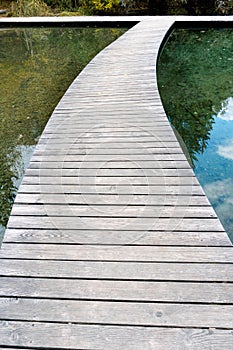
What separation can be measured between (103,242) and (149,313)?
1.36 feet

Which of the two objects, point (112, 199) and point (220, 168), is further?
point (220, 168)

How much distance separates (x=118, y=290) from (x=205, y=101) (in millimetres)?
3060

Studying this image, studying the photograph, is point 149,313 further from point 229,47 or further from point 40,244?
point 229,47

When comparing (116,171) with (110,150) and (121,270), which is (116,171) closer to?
(110,150)

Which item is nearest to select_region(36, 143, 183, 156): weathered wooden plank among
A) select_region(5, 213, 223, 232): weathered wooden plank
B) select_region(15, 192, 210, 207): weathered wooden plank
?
select_region(15, 192, 210, 207): weathered wooden plank

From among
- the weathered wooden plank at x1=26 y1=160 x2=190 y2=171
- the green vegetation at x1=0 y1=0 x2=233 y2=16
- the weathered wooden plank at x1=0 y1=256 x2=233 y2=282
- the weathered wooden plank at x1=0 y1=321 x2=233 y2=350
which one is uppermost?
the green vegetation at x1=0 y1=0 x2=233 y2=16

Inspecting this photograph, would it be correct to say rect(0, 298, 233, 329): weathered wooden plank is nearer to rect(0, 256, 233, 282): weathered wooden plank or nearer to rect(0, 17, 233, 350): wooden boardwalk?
rect(0, 17, 233, 350): wooden boardwalk

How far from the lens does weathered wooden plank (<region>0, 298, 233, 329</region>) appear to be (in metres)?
1.13

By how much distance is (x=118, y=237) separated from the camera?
1507mm

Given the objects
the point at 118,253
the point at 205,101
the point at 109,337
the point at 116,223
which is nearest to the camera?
the point at 109,337

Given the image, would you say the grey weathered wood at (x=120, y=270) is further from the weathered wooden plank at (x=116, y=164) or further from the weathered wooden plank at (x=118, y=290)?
the weathered wooden plank at (x=116, y=164)

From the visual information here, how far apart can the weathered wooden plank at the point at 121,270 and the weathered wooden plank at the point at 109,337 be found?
0.70ft

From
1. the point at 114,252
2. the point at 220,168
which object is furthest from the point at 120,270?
the point at 220,168

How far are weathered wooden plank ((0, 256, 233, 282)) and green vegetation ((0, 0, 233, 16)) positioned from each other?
822 cm
